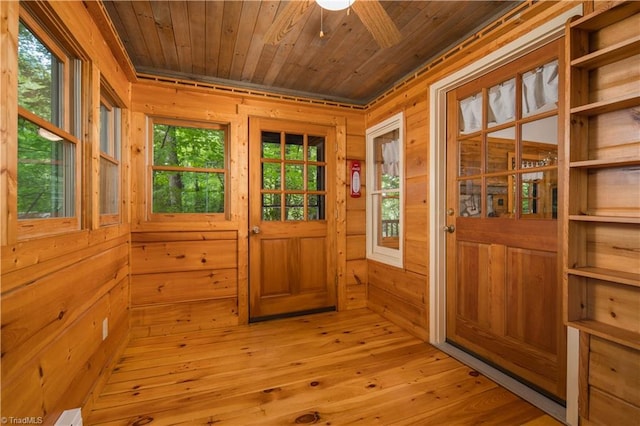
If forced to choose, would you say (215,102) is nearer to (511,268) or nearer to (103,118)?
(103,118)

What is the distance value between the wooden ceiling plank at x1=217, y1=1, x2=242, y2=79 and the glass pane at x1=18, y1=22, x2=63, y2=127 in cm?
110

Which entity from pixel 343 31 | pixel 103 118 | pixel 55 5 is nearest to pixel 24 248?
pixel 55 5

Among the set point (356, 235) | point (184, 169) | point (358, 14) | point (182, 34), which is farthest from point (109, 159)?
point (356, 235)

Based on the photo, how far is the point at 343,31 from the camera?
2.29 m

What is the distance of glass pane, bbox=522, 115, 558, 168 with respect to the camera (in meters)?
1.71

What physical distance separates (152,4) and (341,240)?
2556 millimetres

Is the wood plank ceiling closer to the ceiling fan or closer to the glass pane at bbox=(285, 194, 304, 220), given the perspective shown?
the ceiling fan

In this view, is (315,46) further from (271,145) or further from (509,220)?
(509,220)

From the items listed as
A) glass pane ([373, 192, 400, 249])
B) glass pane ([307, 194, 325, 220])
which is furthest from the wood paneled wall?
glass pane ([373, 192, 400, 249])

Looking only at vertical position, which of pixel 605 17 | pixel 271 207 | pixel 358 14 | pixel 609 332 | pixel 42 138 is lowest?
pixel 609 332

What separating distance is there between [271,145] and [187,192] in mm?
954

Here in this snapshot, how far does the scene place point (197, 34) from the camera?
2332 mm

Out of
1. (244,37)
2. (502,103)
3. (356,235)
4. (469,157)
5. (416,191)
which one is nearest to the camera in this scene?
(502,103)

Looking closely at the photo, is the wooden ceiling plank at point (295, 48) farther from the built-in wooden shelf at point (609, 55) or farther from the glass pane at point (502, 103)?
the built-in wooden shelf at point (609, 55)
